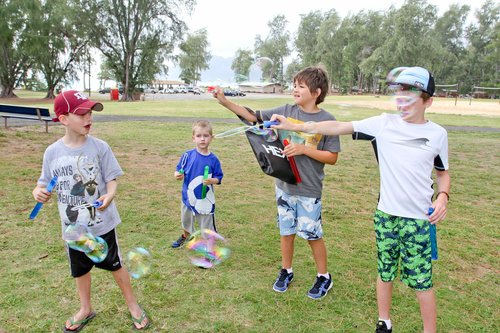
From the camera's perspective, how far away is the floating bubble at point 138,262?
3.74 meters

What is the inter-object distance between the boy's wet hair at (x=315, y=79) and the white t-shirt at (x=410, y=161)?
0.73m

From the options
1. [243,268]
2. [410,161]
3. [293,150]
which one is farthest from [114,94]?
[410,161]

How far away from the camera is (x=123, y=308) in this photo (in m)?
3.28

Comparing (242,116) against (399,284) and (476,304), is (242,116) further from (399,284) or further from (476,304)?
(476,304)

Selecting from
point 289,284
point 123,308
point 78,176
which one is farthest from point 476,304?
point 78,176

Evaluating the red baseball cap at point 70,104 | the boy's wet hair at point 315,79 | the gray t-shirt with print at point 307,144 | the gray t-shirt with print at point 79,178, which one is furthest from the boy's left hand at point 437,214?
the red baseball cap at point 70,104

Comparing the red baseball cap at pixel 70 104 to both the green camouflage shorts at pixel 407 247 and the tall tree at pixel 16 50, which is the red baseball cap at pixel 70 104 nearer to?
the green camouflage shorts at pixel 407 247

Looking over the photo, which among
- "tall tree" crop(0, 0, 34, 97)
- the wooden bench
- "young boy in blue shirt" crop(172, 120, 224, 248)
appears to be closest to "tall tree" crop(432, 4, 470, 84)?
"tall tree" crop(0, 0, 34, 97)

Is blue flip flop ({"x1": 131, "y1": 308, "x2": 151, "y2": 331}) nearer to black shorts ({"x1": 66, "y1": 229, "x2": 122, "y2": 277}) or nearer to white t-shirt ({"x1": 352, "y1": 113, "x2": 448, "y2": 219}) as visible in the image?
black shorts ({"x1": 66, "y1": 229, "x2": 122, "y2": 277})

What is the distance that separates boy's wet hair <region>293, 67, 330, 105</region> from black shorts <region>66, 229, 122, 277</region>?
6.32 feet

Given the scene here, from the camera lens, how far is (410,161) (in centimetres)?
261

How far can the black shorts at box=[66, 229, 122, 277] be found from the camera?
9.53 ft

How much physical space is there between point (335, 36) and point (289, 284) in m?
85.3

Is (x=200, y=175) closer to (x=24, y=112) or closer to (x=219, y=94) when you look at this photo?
(x=219, y=94)
